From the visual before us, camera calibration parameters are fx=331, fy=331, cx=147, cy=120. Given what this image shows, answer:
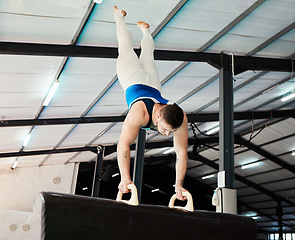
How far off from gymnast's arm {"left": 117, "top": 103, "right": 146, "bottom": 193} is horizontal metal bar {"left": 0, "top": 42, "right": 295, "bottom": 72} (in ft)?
11.7

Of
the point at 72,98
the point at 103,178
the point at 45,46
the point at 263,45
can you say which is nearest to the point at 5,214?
the point at 103,178

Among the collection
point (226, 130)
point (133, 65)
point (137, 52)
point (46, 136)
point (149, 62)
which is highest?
point (137, 52)

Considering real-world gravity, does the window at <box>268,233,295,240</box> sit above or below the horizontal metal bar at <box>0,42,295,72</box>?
below

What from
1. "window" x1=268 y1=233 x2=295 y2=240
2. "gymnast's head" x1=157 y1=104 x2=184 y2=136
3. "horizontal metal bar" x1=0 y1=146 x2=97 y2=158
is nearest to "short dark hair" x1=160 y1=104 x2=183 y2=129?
"gymnast's head" x1=157 y1=104 x2=184 y2=136

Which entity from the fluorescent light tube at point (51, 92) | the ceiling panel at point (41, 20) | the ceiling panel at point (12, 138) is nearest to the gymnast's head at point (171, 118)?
the ceiling panel at point (41, 20)

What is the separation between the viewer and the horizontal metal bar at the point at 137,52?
570 cm

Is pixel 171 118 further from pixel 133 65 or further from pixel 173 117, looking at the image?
pixel 133 65

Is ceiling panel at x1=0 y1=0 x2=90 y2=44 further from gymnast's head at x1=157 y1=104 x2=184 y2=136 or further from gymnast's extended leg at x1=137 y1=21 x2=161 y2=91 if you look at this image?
gymnast's head at x1=157 y1=104 x2=184 y2=136

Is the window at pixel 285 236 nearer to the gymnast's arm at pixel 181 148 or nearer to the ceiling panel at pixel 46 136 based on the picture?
the ceiling panel at pixel 46 136

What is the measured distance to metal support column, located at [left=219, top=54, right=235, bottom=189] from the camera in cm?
619

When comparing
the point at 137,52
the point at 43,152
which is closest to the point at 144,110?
the point at 137,52

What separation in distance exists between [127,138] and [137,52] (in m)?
4.36

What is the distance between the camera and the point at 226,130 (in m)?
6.43

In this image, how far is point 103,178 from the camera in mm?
13797
